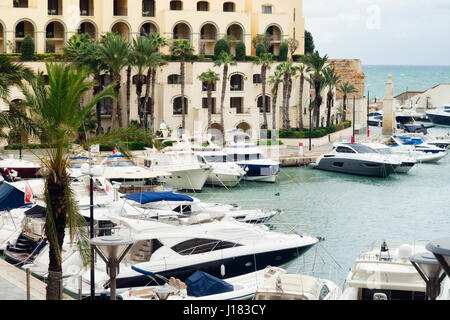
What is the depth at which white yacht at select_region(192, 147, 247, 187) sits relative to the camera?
4353 cm

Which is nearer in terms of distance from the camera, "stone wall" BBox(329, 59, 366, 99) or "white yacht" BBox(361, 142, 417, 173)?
"white yacht" BBox(361, 142, 417, 173)

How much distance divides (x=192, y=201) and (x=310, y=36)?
50181 mm

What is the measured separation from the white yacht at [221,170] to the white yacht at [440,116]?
56.4m

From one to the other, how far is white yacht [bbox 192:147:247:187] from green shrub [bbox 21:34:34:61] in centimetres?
1946

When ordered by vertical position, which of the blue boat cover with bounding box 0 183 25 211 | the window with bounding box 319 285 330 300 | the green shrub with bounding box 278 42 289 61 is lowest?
the window with bounding box 319 285 330 300

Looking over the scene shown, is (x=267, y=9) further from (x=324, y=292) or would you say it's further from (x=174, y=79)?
(x=324, y=292)

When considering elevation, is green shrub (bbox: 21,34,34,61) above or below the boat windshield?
above

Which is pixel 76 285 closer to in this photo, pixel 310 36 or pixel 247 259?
pixel 247 259

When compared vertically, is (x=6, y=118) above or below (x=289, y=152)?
above

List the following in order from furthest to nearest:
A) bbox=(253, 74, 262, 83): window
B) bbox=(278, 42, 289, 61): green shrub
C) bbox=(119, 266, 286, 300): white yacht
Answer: bbox=(278, 42, 289, 61): green shrub < bbox=(253, 74, 262, 83): window < bbox=(119, 266, 286, 300): white yacht

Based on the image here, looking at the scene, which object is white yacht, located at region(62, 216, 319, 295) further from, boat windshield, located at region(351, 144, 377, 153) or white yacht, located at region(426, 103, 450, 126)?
white yacht, located at region(426, 103, 450, 126)

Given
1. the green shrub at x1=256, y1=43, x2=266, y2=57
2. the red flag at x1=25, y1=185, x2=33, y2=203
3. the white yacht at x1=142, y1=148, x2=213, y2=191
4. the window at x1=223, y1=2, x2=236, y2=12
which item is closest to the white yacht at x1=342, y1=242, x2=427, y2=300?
the red flag at x1=25, y1=185, x2=33, y2=203
